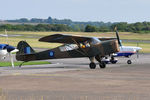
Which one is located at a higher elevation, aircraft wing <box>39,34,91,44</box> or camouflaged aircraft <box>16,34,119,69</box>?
aircraft wing <box>39,34,91,44</box>

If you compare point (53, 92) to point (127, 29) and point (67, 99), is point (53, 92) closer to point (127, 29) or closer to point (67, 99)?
point (67, 99)

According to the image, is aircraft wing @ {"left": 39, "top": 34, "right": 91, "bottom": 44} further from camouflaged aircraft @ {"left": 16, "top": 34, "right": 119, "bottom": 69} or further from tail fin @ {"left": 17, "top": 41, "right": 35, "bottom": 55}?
tail fin @ {"left": 17, "top": 41, "right": 35, "bottom": 55}

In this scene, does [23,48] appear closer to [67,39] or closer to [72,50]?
[67,39]

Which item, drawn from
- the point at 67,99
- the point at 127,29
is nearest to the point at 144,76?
the point at 67,99

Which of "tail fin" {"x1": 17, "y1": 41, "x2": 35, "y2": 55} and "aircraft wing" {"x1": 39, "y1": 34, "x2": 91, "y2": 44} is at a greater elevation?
"aircraft wing" {"x1": 39, "y1": 34, "x2": 91, "y2": 44}

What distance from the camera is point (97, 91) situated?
18.4 m

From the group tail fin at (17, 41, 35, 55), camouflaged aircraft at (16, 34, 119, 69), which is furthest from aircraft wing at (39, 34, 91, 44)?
tail fin at (17, 41, 35, 55)

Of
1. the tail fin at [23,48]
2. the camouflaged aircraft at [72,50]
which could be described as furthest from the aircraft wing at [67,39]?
the tail fin at [23,48]

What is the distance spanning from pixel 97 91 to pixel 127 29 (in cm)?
12048

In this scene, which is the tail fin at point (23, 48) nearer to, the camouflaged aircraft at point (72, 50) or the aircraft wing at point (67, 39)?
the camouflaged aircraft at point (72, 50)

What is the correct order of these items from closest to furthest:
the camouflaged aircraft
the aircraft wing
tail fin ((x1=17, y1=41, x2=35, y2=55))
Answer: the aircraft wing < the camouflaged aircraft < tail fin ((x1=17, y1=41, x2=35, y2=55))

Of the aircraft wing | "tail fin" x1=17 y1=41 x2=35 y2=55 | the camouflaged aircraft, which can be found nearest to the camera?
the aircraft wing

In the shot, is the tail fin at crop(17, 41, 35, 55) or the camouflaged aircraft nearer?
the camouflaged aircraft

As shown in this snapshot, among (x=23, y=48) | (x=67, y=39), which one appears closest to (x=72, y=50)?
(x=67, y=39)
